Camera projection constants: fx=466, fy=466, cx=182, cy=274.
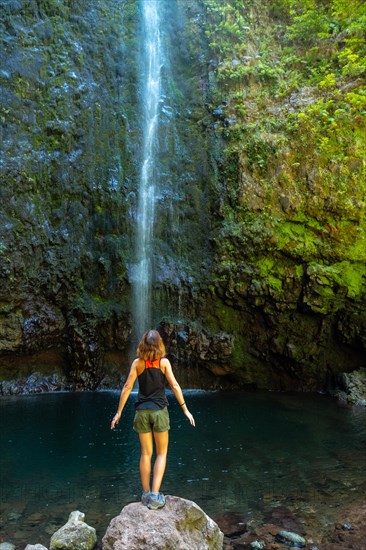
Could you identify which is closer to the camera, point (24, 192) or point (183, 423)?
point (183, 423)

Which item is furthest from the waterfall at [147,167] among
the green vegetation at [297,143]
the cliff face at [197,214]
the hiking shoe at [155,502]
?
the hiking shoe at [155,502]

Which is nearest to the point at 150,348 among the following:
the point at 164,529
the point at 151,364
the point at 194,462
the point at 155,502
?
the point at 151,364

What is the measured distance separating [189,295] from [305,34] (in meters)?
9.80

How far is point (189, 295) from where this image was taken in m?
14.0

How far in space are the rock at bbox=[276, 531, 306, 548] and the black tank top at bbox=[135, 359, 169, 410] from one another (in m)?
1.90

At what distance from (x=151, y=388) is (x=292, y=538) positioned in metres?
2.17

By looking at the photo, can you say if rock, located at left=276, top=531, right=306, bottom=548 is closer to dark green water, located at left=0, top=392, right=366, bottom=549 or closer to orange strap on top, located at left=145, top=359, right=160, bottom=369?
dark green water, located at left=0, top=392, right=366, bottom=549

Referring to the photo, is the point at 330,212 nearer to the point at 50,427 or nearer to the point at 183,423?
the point at 183,423

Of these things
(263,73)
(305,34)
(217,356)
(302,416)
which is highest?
(305,34)

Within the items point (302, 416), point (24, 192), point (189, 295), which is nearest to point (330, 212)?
point (189, 295)

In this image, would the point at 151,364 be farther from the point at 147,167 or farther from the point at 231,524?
the point at 147,167

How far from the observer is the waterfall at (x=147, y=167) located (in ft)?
45.9

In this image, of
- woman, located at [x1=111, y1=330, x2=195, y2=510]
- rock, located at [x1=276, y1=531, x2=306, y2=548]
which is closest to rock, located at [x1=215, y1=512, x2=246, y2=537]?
rock, located at [x1=276, y1=531, x2=306, y2=548]

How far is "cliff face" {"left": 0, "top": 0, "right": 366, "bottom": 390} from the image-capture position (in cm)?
1318
